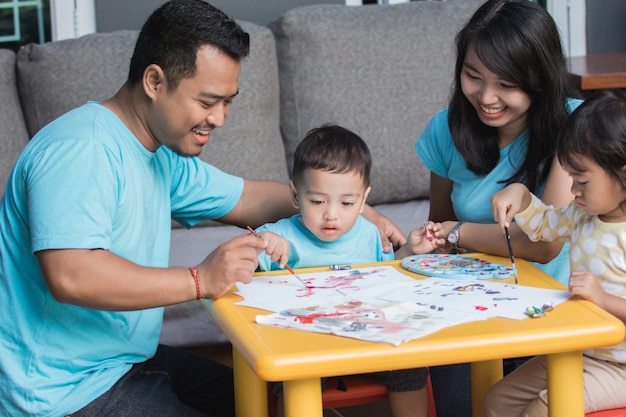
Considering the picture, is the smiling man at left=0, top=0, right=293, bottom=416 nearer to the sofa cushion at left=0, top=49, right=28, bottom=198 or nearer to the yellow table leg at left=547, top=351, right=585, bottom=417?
the yellow table leg at left=547, top=351, right=585, bottom=417

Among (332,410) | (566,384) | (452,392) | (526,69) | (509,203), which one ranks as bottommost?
(332,410)

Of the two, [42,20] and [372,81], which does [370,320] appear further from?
[42,20]

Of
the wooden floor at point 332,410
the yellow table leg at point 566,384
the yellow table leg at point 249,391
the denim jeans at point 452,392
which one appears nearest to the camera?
the yellow table leg at point 566,384

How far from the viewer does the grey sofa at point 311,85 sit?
2932 millimetres

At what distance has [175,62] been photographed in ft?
5.32

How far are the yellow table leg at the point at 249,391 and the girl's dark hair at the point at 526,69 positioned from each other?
70cm

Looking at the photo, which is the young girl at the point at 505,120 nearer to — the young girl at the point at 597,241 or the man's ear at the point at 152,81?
the young girl at the point at 597,241

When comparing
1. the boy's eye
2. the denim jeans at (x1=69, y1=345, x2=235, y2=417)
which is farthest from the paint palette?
the denim jeans at (x1=69, y1=345, x2=235, y2=417)

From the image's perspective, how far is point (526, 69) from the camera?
1.82 meters

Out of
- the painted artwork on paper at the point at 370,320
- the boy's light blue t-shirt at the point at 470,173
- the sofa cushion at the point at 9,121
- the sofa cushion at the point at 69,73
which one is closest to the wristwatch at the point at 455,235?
the boy's light blue t-shirt at the point at 470,173

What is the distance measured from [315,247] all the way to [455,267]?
315 millimetres

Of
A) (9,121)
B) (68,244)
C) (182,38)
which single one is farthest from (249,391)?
(9,121)

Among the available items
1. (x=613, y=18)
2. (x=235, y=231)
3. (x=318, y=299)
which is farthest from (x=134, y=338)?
(x=613, y=18)

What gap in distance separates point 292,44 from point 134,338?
1680mm
